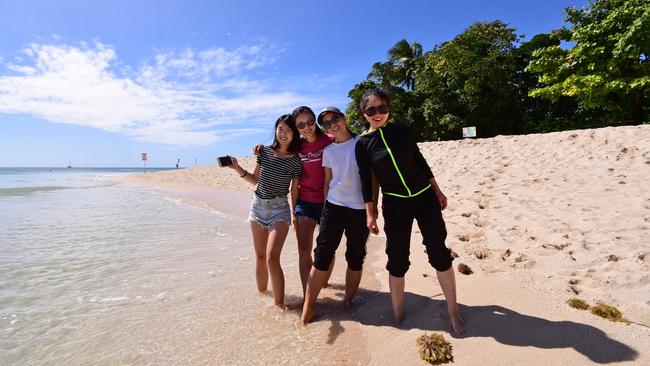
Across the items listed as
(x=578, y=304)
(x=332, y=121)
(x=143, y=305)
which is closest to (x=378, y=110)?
(x=332, y=121)

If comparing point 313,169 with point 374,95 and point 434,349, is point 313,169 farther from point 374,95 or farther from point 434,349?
point 434,349

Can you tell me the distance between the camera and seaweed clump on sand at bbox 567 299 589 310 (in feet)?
9.78

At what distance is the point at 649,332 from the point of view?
100 inches

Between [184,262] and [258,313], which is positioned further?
[184,262]

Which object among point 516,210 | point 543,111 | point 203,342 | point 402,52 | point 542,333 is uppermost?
point 402,52

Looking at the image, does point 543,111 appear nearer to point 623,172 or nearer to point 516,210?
point 623,172

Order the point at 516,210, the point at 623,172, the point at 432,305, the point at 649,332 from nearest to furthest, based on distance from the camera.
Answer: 1. the point at 649,332
2. the point at 432,305
3. the point at 516,210
4. the point at 623,172

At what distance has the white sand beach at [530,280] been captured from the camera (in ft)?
8.41

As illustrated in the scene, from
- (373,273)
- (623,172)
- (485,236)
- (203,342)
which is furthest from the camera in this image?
(623,172)

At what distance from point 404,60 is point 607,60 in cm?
2081

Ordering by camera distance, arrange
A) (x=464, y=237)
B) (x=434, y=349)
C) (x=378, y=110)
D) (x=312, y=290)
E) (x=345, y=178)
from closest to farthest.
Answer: (x=434, y=349)
(x=378, y=110)
(x=345, y=178)
(x=312, y=290)
(x=464, y=237)

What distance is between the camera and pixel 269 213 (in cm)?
370

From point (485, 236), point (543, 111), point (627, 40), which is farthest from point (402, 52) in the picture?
point (485, 236)

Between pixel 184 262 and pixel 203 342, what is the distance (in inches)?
105
